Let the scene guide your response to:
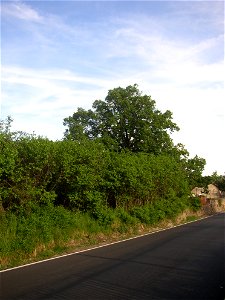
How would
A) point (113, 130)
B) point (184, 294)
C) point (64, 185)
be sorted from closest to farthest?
point (184, 294) < point (64, 185) < point (113, 130)

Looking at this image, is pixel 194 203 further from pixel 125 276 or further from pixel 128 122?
pixel 125 276

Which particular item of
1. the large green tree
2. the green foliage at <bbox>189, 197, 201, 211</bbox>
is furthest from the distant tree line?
the green foliage at <bbox>189, 197, 201, 211</bbox>

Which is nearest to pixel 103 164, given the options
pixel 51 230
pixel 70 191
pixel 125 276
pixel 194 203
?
pixel 70 191

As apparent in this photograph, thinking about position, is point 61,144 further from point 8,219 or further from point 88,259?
point 88,259

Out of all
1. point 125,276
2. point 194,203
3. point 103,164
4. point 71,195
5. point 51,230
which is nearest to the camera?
point 125,276

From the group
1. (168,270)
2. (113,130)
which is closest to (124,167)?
(168,270)

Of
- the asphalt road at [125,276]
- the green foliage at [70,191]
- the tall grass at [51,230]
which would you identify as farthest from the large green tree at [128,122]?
the asphalt road at [125,276]

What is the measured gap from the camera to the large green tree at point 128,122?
44.0 metres

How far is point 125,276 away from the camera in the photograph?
9922 mm

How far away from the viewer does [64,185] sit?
762 inches

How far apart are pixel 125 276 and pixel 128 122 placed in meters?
35.9

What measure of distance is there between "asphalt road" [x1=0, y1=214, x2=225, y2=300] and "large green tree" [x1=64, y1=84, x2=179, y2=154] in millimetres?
29366

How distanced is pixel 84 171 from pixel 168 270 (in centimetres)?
891

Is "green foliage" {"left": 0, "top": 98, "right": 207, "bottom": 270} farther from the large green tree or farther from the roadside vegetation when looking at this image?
the large green tree
